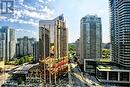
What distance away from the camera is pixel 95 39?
21625 millimetres

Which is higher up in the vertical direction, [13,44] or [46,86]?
[13,44]

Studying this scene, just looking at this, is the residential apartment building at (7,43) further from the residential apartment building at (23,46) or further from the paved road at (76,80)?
the paved road at (76,80)

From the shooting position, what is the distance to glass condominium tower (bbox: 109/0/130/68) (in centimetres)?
1599

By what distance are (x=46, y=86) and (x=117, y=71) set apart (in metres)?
5.25

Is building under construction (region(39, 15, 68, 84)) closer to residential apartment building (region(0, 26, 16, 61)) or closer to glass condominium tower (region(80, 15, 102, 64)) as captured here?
glass condominium tower (region(80, 15, 102, 64))

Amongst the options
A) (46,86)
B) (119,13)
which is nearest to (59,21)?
(119,13)

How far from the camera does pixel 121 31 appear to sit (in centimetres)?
1652

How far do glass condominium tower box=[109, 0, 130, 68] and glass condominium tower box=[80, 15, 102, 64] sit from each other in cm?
300

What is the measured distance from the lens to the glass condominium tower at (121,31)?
15992 millimetres

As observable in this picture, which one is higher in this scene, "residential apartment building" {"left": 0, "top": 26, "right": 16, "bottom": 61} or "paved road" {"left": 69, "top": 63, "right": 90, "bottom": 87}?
"residential apartment building" {"left": 0, "top": 26, "right": 16, "bottom": 61}

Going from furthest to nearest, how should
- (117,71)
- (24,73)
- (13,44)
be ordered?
(13,44), (24,73), (117,71)

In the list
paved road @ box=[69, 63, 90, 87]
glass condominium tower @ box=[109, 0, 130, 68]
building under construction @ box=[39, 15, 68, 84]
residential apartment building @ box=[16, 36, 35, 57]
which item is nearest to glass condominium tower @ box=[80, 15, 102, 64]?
building under construction @ box=[39, 15, 68, 84]

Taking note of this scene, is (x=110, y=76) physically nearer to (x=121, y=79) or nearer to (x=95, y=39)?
(x=121, y=79)

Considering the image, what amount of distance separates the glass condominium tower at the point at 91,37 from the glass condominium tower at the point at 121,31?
3.00 meters
